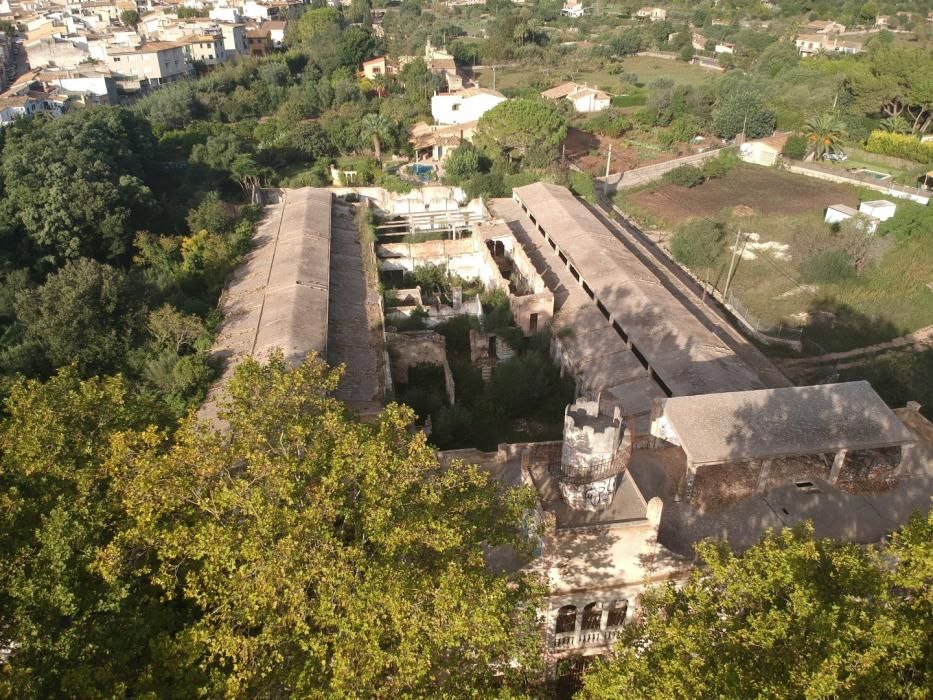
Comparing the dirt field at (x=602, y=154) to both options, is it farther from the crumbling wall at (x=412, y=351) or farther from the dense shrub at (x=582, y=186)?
the crumbling wall at (x=412, y=351)

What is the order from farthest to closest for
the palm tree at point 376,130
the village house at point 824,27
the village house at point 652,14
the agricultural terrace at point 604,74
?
the village house at point 652,14
the village house at point 824,27
the agricultural terrace at point 604,74
the palm tree at point 376,130

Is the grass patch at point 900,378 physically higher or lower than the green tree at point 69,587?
lower

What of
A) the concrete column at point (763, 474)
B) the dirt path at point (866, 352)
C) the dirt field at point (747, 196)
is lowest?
the dirt path at point (866, 352)

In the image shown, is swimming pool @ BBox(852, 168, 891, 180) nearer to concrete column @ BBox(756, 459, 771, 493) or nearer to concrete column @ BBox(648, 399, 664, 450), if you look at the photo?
concrete column @ BBox(756, 459, 771, 493)

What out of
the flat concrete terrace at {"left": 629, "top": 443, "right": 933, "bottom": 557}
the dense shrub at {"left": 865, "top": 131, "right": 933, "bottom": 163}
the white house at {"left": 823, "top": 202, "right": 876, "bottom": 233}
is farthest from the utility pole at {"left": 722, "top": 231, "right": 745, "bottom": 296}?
the dense shrub at {"left": 865, "top": 131, "right": 933, "bottom": 163}

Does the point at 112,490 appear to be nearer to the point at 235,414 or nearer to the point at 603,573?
the point at 235,414

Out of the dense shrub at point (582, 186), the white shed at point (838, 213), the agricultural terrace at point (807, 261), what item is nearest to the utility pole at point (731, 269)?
the agricultural terrace at point (807, 261)

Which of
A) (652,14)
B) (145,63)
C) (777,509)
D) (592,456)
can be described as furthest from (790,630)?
(652,14)
